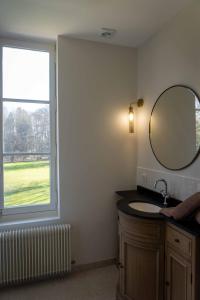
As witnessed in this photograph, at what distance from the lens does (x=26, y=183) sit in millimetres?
2689

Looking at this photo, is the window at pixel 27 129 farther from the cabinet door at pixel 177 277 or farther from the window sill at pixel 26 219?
the cabinet door at pixel 177 277

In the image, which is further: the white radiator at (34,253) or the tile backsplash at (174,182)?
the white radiator at (34,253)

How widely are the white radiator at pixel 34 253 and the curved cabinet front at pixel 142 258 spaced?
31.3 inches

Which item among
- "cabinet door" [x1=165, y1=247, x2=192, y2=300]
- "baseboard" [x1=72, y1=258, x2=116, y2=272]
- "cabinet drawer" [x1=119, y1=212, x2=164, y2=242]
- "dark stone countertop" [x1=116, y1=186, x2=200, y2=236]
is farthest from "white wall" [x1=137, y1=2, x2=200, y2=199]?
"baseboard" [x1=72, y1=258, x2=116, y2=272]

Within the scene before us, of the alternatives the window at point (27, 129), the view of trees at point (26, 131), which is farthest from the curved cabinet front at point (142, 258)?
the view of trees at point (26, 131)

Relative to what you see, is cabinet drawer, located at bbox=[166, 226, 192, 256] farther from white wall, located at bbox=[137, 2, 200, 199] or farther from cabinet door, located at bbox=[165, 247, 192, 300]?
white wall, located at bbox=[137, 2, 200, 199]

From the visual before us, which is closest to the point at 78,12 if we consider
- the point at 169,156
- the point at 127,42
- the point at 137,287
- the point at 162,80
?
the point at 127,42

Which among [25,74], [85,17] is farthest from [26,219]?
[85,17]

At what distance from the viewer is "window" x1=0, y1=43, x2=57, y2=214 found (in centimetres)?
260

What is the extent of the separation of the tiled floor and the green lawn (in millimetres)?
906

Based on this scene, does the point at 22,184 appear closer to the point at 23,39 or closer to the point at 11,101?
the point at 11,101

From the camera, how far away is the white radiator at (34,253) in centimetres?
236

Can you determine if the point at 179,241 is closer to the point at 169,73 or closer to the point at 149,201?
the point at 149,201

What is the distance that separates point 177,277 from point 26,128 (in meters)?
2.16
